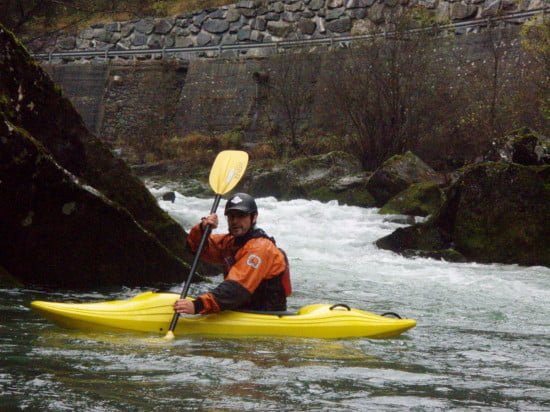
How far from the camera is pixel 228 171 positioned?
645 cm

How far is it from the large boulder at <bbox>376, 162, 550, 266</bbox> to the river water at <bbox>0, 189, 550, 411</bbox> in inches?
62.1

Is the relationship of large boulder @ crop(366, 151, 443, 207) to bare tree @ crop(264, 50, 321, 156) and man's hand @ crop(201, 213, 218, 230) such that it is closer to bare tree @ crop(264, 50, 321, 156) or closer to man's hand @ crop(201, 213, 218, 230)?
bare tree @ crop(264, 50, 321, 156)

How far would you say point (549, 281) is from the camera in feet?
26.8

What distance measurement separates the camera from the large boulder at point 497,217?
30.0 feet

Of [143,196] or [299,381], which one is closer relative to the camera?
[299,381]

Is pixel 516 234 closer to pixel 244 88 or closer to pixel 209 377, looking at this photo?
pixel 209 377

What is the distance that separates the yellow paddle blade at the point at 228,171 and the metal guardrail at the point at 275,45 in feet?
28.1

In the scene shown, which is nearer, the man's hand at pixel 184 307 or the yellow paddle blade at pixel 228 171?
the man's hand at pixel 184 307

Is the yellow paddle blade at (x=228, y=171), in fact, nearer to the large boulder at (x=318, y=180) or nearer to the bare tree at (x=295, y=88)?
the large boulder at (x=318, y=180)

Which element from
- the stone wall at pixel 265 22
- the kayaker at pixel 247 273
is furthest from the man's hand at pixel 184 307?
the stone wall at pixel 265 22

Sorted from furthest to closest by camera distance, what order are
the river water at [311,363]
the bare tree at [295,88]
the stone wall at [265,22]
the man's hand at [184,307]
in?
the bare tree at [295,88] → the stone wall at [265,22] → the man's hand at [184,307] → the river water at [311,363]

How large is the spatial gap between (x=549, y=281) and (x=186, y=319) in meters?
4.63

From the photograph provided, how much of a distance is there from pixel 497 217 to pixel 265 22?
1485 centimetres

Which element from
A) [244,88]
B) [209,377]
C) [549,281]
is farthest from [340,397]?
[244,88]
